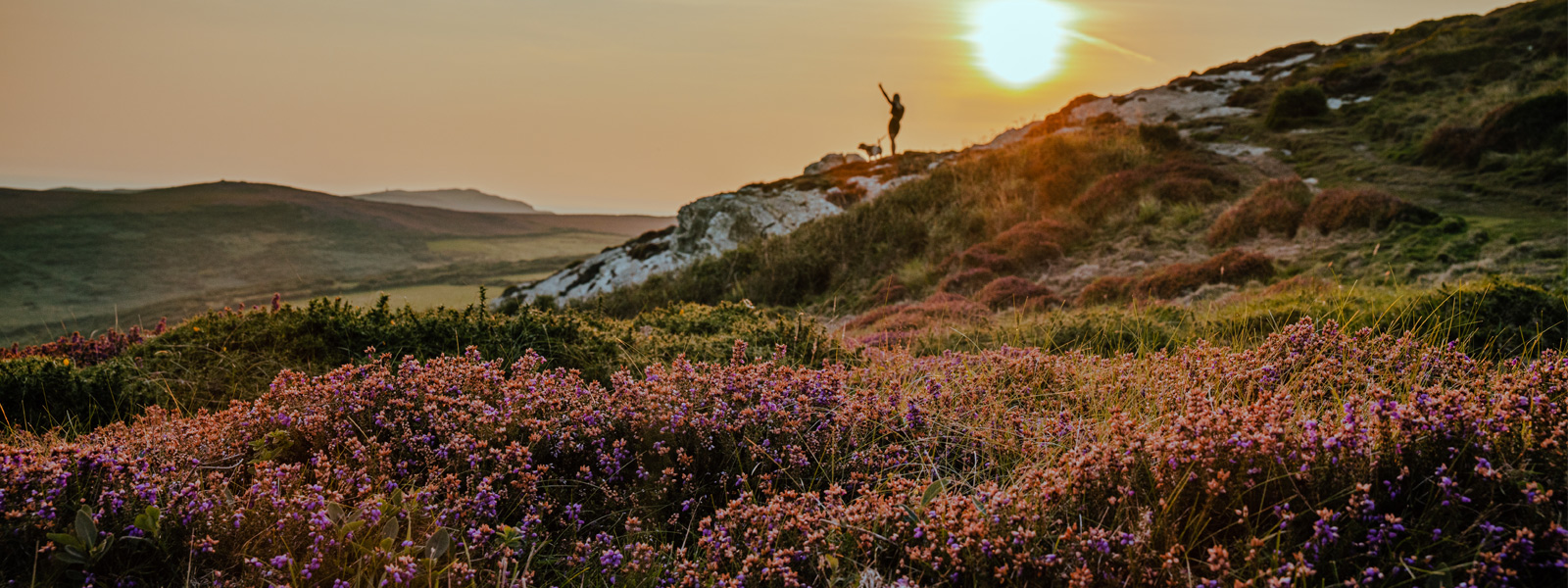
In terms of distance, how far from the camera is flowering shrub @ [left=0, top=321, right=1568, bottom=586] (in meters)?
2.24

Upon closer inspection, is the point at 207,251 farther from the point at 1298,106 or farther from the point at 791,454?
the point at 1298,106

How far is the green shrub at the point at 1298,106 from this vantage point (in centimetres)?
2300

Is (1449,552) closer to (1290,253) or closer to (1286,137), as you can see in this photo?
(1290,253)

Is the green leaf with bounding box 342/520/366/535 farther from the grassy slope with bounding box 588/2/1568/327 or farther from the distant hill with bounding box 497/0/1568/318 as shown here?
the distant hill with bounding box 497/0/1568/318

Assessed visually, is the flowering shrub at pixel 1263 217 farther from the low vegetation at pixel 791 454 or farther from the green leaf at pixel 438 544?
the green leaf at pixel 438 544

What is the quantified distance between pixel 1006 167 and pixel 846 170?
7.91 meters

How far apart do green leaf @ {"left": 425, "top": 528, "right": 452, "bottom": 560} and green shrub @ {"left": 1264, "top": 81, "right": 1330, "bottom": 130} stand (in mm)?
26632

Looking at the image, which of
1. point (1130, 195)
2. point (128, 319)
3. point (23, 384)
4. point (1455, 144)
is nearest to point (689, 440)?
point (23, 384)

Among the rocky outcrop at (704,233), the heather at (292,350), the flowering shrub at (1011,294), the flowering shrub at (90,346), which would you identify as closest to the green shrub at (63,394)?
the heather at (292,350)

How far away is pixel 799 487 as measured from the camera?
315 cm

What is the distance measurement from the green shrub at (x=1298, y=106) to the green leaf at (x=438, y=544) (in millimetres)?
26632

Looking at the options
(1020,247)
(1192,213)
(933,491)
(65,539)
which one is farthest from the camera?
(1192,213)

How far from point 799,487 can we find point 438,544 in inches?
55.3

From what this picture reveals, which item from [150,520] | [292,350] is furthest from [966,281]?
[150,520]
